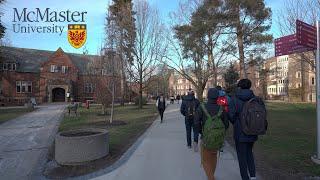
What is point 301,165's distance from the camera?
955 cm

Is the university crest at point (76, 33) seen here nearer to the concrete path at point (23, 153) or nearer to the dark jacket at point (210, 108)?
the concrete path at point (23, 153)

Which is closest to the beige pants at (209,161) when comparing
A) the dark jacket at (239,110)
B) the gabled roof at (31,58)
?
the dark jacket at (239,110)

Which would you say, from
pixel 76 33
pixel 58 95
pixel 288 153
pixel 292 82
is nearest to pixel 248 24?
pixel 76 33

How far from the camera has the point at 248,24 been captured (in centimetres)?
3391

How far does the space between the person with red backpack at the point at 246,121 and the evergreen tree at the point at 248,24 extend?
83.7ft

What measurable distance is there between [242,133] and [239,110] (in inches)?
14.9

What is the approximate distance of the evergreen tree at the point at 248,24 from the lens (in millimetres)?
32625

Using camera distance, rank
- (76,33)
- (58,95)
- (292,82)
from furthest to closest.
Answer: (292,82) < (58,95) < (76,33)

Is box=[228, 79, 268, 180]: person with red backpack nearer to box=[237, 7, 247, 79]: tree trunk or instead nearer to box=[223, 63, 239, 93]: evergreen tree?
box=[237, 7, 247, 79]: tree trunk

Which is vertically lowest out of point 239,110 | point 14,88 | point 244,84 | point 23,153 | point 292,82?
point 23,153

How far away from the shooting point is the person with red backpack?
7066 millimetres

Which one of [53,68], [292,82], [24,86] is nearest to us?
[24,86]

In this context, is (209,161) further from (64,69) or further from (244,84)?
(64,69)

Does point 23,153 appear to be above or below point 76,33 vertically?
below
